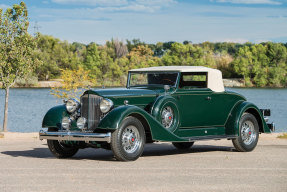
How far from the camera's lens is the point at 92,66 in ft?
272

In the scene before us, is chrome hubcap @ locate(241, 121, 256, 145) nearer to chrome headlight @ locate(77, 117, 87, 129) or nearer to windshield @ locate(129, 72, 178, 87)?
windshield @ locate(129, 72, 178, 87)

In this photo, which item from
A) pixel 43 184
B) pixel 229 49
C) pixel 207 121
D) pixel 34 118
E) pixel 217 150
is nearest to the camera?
pixel 43 184

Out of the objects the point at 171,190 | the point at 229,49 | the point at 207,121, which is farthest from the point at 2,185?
the point at 229,49

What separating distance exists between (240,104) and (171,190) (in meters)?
5.71

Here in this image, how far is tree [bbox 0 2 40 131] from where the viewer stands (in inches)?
870

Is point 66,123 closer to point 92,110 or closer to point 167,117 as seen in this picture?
point 92,110

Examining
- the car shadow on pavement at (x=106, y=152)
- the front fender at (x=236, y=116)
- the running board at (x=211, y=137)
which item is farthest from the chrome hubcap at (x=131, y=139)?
the front fender at (x=236, y=116)

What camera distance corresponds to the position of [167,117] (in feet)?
35.3

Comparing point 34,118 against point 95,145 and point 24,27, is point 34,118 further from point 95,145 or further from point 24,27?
point 95,145

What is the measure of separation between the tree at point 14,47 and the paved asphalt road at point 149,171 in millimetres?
10339

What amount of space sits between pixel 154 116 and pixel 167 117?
463 millimetres

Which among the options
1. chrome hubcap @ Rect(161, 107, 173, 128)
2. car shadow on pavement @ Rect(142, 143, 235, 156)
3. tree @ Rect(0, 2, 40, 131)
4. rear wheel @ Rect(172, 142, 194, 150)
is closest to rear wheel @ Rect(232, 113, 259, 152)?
car shadow on pavement @ Rect(142, 143, 235, 156)

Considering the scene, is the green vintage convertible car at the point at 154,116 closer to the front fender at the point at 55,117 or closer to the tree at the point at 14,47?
the front fender at the point at 55,117

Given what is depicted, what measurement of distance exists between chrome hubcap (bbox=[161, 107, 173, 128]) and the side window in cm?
109
